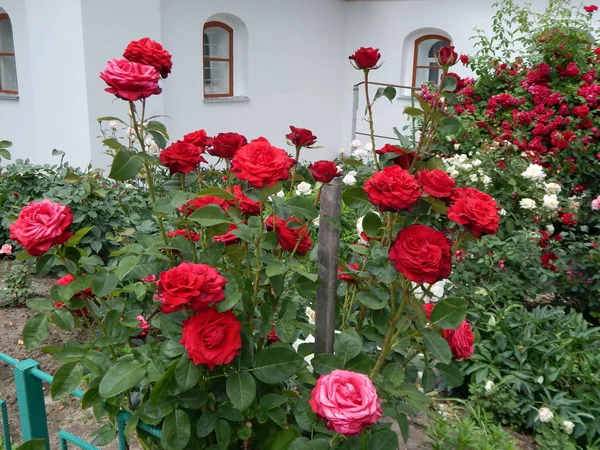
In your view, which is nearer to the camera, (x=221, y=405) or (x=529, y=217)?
(x=221, y=405)

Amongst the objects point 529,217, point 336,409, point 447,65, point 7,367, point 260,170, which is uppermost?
point 447,65

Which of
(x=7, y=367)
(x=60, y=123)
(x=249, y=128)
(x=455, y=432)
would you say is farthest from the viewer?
(x=249, y=128)

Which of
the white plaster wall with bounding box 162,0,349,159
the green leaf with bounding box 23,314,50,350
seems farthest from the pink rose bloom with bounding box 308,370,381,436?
the white plaster wall with bounding box 162,0,349,159

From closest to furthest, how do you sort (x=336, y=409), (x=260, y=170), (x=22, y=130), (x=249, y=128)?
1. (x=336, y=409)
2. (x=260, y=170)
3. (x=22, y=130)
4. (x=249, y=128)

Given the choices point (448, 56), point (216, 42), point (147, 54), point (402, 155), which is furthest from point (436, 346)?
point (216, 42)

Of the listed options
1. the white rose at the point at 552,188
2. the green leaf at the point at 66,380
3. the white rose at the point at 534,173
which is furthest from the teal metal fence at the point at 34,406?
the white rose at the point at 552,188

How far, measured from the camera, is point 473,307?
10.3 ft

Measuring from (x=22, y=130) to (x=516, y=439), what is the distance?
7478 mm

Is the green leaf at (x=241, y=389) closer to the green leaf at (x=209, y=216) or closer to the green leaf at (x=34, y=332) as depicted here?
the green leaf at (x=209, y=216)

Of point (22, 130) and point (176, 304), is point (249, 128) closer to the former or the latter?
point (22, 130)

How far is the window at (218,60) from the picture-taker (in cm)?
822

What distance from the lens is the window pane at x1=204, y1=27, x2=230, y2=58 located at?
8211 millimetres

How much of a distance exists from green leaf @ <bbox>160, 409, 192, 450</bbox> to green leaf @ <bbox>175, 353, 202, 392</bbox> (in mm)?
97

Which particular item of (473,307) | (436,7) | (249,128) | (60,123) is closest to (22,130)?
(60,123)
